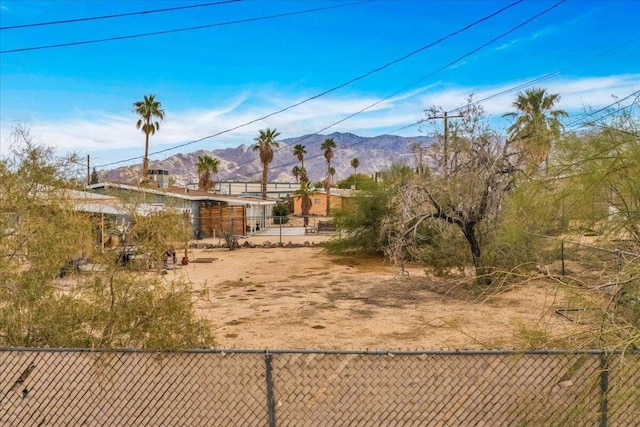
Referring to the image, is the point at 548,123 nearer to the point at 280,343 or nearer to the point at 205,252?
the point at 280,343

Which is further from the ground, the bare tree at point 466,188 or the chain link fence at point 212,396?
the bare tree at point 466,188

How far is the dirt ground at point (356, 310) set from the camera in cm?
885

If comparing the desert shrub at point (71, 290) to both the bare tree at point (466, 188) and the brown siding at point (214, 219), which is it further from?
the brown siding at point (214, 219)

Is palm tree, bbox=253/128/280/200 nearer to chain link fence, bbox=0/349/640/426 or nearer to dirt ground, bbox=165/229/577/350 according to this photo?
dirt ground, bbox=165/229/577/350

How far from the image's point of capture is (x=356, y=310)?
11.7m

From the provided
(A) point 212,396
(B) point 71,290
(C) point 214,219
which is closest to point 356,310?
(A) point 212,396

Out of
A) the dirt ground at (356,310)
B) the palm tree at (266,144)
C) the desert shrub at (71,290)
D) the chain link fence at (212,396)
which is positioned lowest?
the dirt ground at (356,310)

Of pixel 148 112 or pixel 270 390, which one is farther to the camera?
pixel 148 112

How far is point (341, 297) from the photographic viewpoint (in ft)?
44.0

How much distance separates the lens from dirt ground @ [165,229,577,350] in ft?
29.0

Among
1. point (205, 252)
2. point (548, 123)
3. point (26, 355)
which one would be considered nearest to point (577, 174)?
point (548, 123)

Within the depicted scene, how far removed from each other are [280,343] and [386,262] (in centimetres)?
1218

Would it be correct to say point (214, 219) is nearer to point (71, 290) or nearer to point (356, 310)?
point (356, 310)

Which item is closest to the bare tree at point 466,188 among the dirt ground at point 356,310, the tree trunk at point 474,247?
the tree trunk at point 474,247
